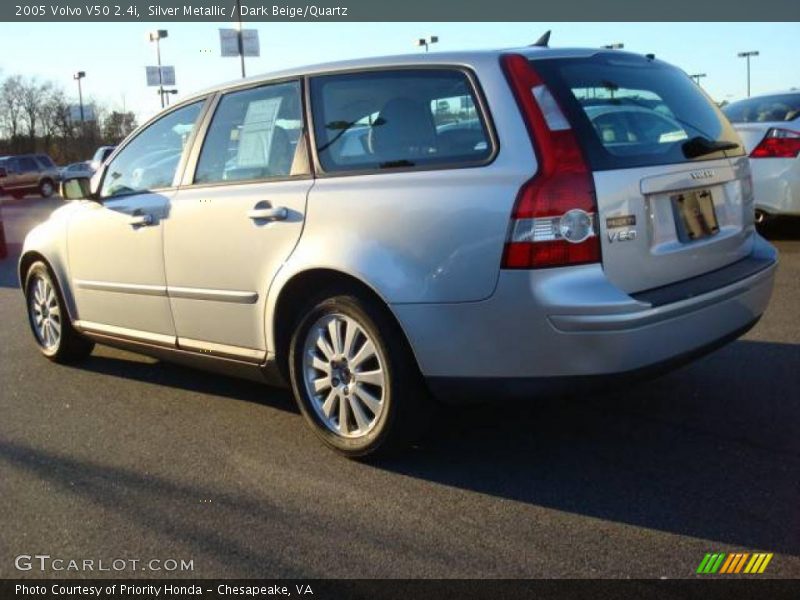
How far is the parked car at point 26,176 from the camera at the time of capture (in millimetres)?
31891

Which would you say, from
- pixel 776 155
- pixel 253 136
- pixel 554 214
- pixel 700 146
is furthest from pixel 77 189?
pixel 776 155

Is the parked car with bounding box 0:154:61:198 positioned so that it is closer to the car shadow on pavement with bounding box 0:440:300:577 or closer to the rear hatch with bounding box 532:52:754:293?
the car shadow on pavement with bounding box 0:440:300:577

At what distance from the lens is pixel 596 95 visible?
140 inches

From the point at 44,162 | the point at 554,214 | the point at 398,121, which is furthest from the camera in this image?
the point at 44,162

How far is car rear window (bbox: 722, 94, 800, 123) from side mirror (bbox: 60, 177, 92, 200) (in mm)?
6035

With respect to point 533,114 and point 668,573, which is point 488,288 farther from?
point 668,573

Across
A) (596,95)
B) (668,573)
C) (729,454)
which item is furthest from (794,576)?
(596,95)

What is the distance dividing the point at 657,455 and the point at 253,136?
244 cm

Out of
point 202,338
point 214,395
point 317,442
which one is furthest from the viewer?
point 214,395

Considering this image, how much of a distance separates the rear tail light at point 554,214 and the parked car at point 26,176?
106 feet

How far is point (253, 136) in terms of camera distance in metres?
4.32

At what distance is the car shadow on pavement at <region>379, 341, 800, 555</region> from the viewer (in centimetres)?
319

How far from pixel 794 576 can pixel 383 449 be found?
5.47ft

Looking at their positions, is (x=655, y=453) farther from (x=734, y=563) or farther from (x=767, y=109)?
(x=767, y=109)
